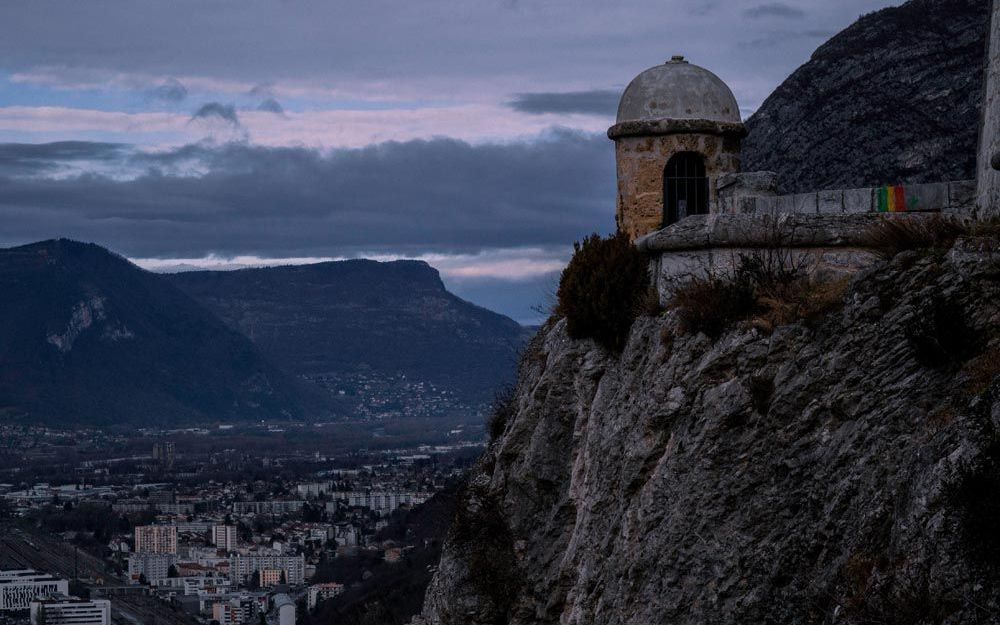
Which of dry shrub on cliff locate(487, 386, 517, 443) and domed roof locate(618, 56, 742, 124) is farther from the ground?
domed roof locate(618, 56, 742, 124)

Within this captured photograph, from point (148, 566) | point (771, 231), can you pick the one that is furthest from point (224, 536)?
point (771, 231)

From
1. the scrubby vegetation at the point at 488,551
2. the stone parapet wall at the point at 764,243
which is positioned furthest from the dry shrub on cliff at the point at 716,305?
the scrubby vegetation at the point at 488,551

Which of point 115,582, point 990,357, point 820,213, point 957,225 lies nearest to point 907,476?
point 990,357

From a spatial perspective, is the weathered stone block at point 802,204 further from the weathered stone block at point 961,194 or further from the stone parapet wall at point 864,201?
the weathered stone block at point 961,194

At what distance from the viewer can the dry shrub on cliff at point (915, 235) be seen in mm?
10930

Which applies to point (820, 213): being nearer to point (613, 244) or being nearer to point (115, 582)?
point (613, 244)

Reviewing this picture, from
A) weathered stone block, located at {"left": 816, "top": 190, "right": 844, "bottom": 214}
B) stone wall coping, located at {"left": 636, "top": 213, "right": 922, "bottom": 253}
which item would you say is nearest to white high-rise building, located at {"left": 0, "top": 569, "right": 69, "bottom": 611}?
stone wall coping, located at {"left": 636, "top": 213, "right": 922, "bottom": 253}

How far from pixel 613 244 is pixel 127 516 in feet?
430

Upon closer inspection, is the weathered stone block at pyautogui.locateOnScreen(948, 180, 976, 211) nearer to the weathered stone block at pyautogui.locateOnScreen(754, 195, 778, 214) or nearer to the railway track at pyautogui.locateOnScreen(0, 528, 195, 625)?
the weathered stone block at pyautogui.locateOnScreen(754, 195, 778, 214)

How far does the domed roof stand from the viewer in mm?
21438

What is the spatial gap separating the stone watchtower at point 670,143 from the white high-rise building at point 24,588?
82578 millimetres

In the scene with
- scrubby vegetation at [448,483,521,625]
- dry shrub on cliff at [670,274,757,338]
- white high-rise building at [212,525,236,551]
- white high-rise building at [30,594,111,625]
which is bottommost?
white high-rise building at [212,525,236,551]

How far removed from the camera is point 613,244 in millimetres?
18438

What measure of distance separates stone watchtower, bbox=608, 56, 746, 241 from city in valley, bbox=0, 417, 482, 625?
1408 inches
